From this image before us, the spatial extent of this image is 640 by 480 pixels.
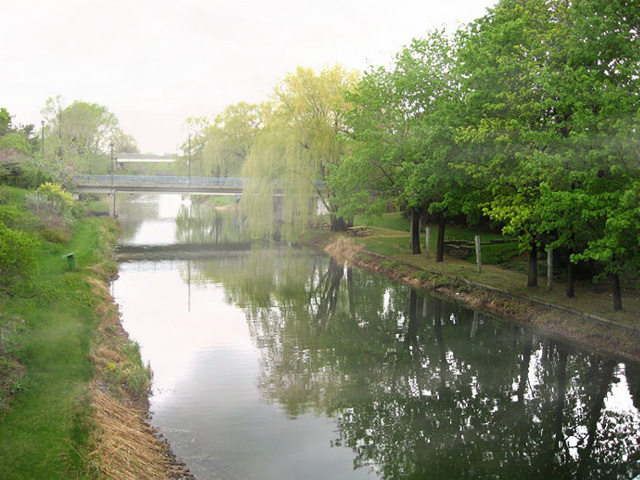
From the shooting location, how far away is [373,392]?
1384 cm

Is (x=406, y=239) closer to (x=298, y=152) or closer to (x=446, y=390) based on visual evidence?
(x=298, y=152)


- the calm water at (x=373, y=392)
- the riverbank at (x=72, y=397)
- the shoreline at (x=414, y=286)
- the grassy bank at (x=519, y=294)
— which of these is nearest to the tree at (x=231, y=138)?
the grassy bank at (x=519, y=294)

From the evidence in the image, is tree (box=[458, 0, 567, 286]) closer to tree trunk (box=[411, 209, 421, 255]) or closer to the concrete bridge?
tree trunk (box=[411, 209, 421, 255])

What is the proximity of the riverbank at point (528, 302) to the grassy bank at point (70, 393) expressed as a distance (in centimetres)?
1239

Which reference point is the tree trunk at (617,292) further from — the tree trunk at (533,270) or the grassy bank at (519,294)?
the tree trunk at (533,270)

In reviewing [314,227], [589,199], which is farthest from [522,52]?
[314,227]

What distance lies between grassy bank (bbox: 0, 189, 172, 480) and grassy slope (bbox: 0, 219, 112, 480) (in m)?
0.02

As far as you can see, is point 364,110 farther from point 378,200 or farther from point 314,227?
point 314,227

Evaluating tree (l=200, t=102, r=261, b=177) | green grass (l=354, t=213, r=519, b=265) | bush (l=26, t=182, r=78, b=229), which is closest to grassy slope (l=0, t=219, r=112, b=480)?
bush (l=26, t=182, r=78, b=229)

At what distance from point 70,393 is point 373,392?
266 inches

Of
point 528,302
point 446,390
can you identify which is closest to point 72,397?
point 446,390

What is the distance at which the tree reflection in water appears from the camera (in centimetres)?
1077

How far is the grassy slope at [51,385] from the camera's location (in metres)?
8.49

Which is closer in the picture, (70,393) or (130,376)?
(70,393)
